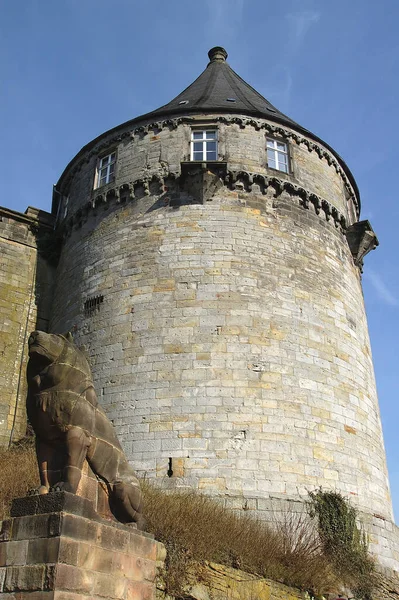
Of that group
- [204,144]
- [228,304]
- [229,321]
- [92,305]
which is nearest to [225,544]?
A: [229,321]

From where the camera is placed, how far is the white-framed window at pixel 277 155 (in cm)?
1631

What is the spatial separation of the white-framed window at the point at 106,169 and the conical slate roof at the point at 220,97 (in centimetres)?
163

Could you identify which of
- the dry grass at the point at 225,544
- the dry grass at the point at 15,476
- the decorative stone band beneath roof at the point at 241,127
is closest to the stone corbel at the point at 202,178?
the decorative stone band beneath roof at the point at 241,127

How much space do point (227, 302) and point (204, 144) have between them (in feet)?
15.3

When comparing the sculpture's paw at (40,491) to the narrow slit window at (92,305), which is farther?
the narrow slit window at (92,305)

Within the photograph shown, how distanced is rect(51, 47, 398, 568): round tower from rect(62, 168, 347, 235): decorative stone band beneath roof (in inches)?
1.5

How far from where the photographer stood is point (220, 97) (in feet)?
59.1

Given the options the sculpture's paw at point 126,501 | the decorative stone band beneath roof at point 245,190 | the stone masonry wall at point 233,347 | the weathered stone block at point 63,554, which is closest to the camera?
the weathered stone block at point 63,554

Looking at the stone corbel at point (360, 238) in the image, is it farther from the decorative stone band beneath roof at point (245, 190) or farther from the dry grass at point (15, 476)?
the dry grass at point (15, 476)

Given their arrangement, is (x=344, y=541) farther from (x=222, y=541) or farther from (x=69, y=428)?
(x=69, y=428)

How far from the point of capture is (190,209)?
49.8ft

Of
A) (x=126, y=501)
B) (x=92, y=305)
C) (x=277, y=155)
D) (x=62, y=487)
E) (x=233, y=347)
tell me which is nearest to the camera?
(x=62, y=487)

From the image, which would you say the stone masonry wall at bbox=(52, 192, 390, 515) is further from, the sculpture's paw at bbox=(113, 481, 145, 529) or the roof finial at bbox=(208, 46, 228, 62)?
the roof finial at bbox=(208, 46, 228, 62)

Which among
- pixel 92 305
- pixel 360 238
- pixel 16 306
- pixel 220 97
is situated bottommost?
pixel 92 305
